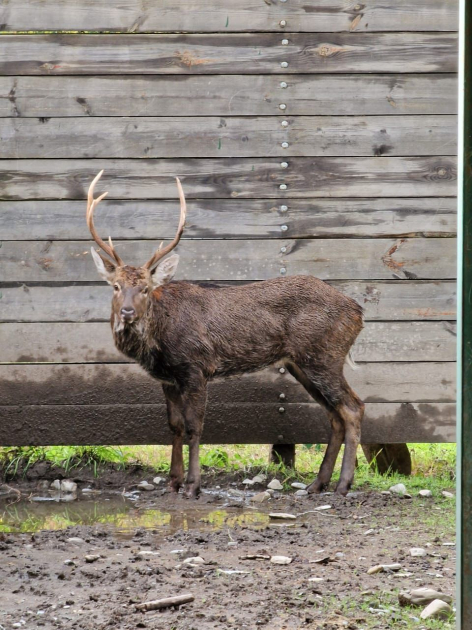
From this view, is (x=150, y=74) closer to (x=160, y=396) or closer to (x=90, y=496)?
(x=160, y=396)

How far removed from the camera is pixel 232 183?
6.97m

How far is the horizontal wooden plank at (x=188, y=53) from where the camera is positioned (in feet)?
22.6

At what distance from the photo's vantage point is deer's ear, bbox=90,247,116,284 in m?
6.34

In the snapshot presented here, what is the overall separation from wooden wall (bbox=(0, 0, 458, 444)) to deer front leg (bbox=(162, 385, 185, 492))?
36 centimetres

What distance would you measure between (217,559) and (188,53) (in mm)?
4029

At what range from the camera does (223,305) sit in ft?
21.6

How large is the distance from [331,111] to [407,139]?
2.08ft

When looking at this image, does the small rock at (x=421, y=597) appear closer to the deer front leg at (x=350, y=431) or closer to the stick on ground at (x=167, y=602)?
the stick on ground at (x=167, y=602)

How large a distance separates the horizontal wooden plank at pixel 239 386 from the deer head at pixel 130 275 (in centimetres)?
78

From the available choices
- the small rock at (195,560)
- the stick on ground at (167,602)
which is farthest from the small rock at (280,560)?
the stick on ground at (167,602)

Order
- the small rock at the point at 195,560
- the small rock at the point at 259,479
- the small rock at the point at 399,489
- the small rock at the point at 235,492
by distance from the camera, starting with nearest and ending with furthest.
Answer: the small rock at the point at 195,560, the small rock at the point at 399,489, the small rock at the point at 235,492, the small rock at the point at 259,479

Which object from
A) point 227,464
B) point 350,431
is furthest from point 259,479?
point 350,431

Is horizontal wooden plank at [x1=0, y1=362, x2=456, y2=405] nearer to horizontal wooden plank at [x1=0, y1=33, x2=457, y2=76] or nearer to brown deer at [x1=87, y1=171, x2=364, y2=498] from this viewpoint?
brown deer at [x1=87, y1=171, x2=364, y2=498]

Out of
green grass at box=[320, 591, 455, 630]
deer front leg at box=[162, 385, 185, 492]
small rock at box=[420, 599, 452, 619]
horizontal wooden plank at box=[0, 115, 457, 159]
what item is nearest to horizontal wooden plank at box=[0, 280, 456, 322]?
deer front leg at box=[162, 385, 185, 492]
